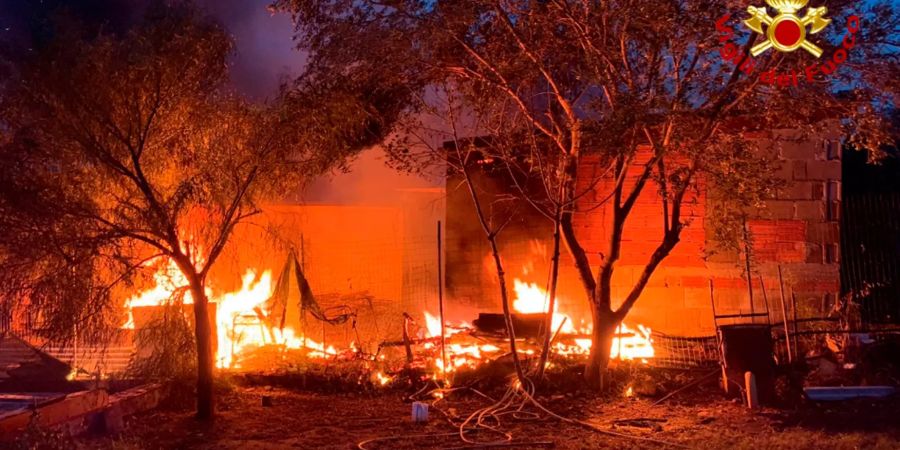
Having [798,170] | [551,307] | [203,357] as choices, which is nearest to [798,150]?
[798,170]

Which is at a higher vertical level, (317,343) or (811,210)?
(811,210)

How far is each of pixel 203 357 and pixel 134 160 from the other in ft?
7.70

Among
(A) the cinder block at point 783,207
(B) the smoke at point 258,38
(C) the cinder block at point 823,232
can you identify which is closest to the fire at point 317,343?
(A) the cinder block at point 783,207

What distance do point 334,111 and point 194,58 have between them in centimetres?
170

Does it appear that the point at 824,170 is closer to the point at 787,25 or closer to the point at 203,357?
the point at 787,25

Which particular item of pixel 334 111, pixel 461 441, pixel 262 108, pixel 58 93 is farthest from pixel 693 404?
pixel 58 93

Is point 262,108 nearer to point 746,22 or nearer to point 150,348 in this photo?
point 150,348

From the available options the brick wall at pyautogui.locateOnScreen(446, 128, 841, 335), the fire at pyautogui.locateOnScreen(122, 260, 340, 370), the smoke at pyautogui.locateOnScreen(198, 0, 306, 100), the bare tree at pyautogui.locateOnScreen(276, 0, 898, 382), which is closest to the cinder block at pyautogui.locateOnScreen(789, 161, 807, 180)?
the brick wall at pyautogui.locateOnScreen(446, 128, 841, 335)

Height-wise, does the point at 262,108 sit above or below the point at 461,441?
above

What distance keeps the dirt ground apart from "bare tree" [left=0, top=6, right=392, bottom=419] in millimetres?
730

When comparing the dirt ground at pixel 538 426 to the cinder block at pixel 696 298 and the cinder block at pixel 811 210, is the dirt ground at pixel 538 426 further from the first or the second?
the cinder block at pixel 811 210

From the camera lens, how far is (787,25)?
834 cm

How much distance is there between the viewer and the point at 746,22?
26.5 ft

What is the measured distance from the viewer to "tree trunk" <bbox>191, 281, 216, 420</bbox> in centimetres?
860
